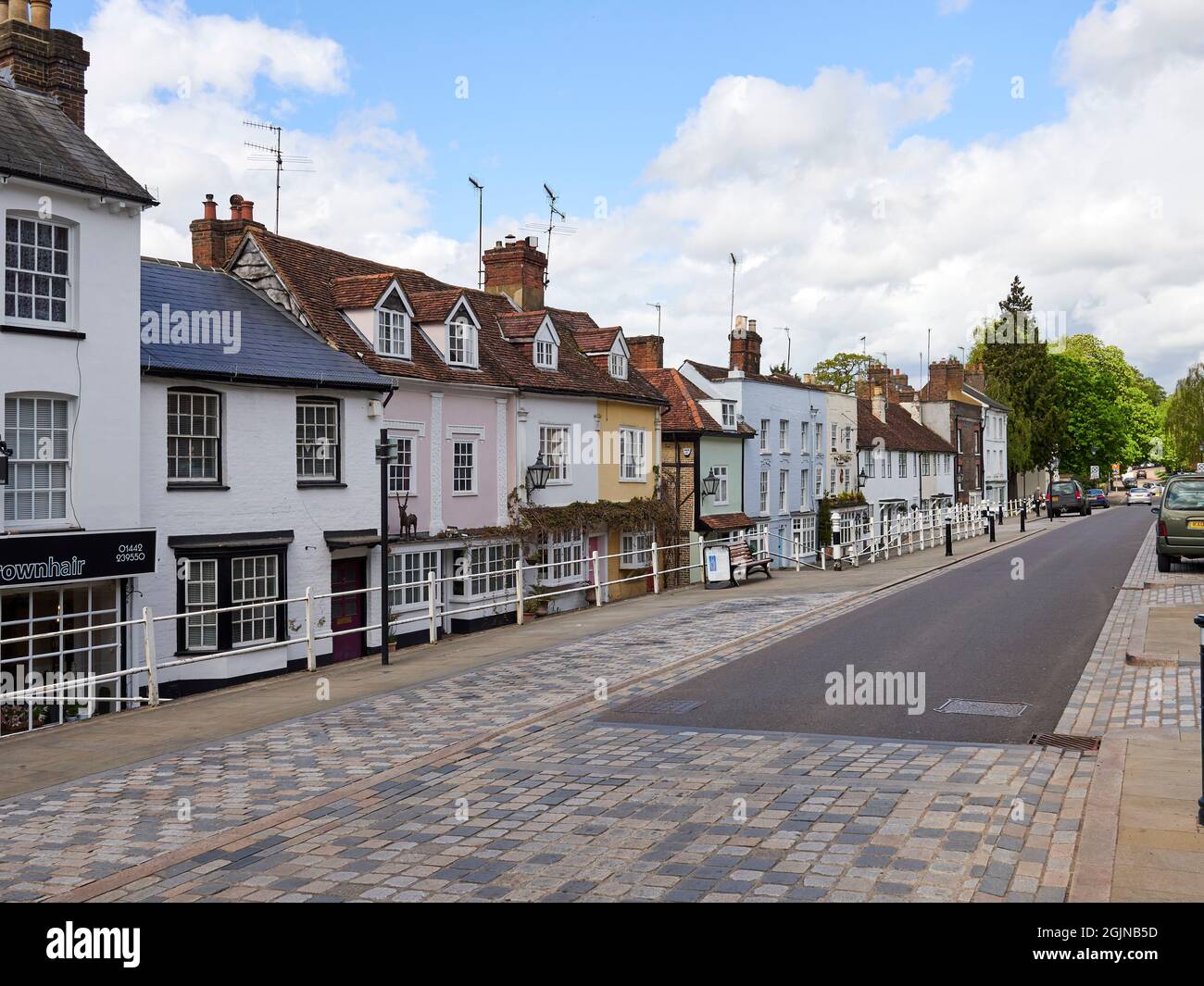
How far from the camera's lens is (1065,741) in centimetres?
1003

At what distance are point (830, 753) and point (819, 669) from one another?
456cm

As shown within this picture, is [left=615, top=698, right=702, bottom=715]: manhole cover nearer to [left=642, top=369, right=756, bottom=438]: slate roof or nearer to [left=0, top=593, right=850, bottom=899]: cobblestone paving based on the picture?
[left=0, top=593, right=850, bottom=899]: cobblestone paving

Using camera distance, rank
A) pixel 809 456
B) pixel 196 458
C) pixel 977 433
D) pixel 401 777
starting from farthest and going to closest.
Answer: pixel 977 433 < pixel 809 456 < pixel 196 458 < pixel 401 777

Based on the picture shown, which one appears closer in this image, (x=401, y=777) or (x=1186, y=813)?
(x=1186, y=813)

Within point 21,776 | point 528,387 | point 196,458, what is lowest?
point 21,776

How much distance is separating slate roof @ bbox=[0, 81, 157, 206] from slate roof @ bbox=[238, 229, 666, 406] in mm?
5938

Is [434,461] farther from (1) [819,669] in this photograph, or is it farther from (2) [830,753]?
(2) [830,753]

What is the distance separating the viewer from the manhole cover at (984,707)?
11398 mm

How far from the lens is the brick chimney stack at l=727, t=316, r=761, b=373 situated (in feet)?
139

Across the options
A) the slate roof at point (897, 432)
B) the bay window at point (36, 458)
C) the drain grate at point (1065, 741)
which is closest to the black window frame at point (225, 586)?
the bay window at point (36, 458)

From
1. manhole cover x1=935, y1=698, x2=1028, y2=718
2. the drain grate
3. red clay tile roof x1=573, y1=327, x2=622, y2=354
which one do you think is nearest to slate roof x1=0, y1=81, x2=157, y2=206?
manhole cover x1=935, y1=698, x2=1028, y2=718

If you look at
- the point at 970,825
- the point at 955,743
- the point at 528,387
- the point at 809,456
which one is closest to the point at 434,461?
the point at 528,387

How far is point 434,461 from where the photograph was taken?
80.4 ft

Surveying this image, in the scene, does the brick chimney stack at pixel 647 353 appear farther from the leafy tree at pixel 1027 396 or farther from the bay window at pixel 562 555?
the leafy tree at pixel 1027 396
